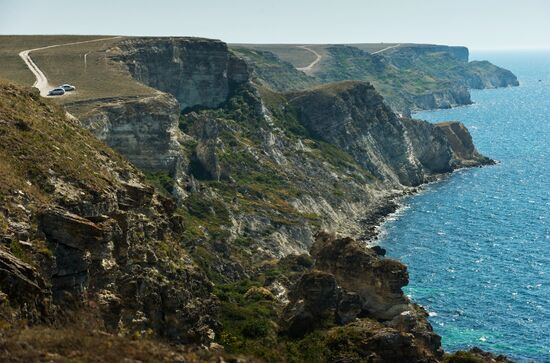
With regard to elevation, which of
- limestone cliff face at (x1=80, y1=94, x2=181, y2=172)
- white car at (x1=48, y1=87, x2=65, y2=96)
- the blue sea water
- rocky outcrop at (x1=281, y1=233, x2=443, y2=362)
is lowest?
the blue sea water

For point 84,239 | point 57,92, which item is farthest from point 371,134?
point 84,239

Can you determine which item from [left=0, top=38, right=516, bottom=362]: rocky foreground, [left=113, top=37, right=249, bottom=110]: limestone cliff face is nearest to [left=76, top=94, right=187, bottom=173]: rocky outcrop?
[left=0, top=38, right=516, bottom=362]: rocky foreground

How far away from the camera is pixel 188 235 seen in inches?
4026

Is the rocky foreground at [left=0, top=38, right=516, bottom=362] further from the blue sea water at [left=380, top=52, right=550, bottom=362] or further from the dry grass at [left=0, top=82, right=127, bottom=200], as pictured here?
the blue sea water at [left=380, top=52, right=550, bottom=362]

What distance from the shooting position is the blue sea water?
90125 millimetres

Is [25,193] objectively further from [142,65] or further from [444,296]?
[142,65]

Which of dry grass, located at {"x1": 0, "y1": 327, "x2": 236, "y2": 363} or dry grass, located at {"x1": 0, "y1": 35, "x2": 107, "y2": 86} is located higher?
dry grass, located at {"x1": 0, "y1": 35, "x2": 107, "y2": 86}

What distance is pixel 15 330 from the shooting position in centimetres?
2844

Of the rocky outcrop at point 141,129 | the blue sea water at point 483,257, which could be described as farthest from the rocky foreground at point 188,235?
the blue sea water at point 483,257

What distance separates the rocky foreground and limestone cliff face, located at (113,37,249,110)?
446 millimetres

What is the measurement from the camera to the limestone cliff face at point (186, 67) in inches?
5984

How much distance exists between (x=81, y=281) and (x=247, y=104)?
130 meters

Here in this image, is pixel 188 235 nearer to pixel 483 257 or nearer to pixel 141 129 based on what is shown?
pixel 141 129

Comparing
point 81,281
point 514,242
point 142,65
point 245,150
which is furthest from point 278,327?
point 142,65
